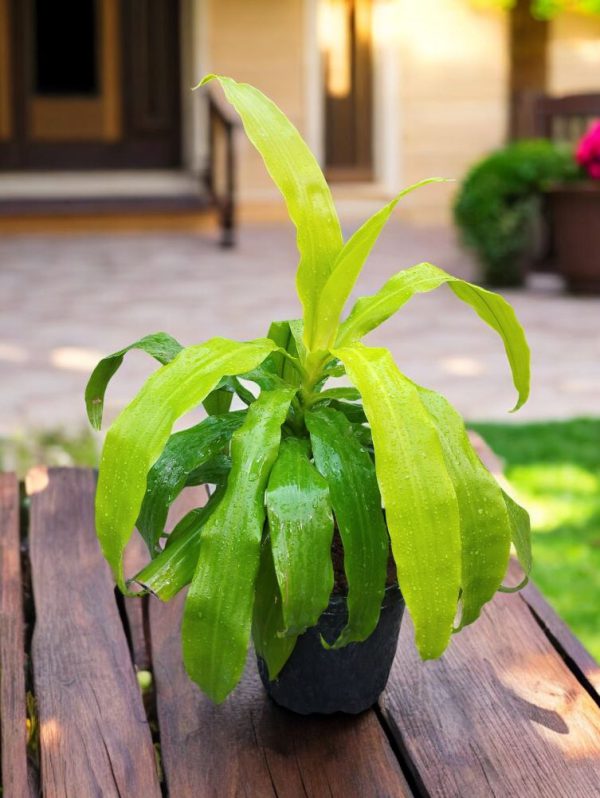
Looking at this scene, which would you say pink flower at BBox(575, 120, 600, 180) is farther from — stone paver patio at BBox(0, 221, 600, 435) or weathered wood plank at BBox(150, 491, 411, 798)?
weathered wood plank at BBox(150, 491, 411, 798)

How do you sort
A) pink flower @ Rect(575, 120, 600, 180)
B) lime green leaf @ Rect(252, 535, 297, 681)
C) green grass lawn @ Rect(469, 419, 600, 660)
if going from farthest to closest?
pink flower @ Rect(575, 120, 600, 180)
green grass lawn @ Rect(469, 419, 600, 660)
lime green leaf @ Rect(252, 535, 297, 681)

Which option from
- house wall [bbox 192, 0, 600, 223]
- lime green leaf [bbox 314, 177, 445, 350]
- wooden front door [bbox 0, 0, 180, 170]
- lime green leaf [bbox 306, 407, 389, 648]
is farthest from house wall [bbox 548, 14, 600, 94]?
lime green leaf [bbox 306, 407, 389, 648]

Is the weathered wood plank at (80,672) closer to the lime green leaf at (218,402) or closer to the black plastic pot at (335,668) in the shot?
the black plastic pot at (335,668)

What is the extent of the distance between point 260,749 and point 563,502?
Answer: 2.42 m

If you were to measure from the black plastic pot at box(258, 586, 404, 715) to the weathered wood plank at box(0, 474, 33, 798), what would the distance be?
0.91 feet

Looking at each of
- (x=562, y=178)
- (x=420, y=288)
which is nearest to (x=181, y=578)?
(x=420, y=288)

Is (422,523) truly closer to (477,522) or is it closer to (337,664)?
(477,522)

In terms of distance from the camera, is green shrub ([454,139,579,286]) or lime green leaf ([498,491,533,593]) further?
green shrub ([454,139,579,286])

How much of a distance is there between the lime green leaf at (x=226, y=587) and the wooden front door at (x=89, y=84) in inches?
369

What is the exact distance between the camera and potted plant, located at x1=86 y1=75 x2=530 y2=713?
3.63ft

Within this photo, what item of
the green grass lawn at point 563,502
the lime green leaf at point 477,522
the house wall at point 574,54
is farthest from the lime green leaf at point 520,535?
the house wall at point 574,54

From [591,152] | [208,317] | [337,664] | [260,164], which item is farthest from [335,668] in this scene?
[260,164]

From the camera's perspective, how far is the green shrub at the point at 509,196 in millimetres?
6859

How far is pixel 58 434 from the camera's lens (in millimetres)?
3740
